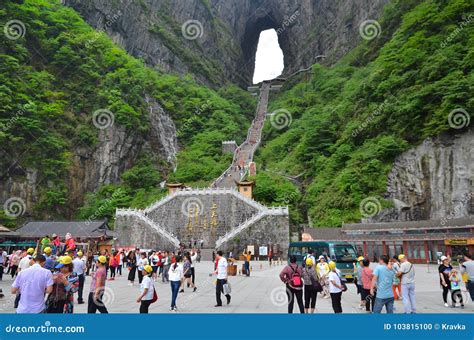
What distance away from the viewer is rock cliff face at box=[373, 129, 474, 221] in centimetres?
2709

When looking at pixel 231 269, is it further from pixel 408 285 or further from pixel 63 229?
pixel 63 229

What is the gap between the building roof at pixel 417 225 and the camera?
2305cm

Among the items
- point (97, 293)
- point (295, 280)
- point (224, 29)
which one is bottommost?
point (97, 293)

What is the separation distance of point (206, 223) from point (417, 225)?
20.4 meters

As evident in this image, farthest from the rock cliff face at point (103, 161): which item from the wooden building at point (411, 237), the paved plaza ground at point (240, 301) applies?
the wooden building at point (411, 237)

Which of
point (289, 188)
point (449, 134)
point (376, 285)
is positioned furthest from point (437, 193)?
point (376, 285)

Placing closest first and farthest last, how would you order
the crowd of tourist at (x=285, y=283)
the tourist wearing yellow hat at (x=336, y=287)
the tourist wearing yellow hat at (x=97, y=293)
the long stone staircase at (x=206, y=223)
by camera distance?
1. the crowd of tourist at (x=285, y=283)
2. the tourist wearing yellow hat at (x=97, y=293)
3. the tourist wearing yellow hat at (x=336, y=287)
4. the long stone staircase at (x=206, y=223)

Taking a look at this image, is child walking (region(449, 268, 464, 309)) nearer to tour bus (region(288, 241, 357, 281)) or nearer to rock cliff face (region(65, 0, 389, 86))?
tour bus (region(288, 241, 357, 281))

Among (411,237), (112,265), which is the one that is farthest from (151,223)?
(411,237)

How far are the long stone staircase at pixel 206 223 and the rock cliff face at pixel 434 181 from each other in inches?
398

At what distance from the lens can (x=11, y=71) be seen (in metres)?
40.6

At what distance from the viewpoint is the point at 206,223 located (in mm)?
37375

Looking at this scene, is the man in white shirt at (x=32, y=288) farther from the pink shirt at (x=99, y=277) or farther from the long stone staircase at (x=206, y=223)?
the long stone staircase at (x=206, y=223)

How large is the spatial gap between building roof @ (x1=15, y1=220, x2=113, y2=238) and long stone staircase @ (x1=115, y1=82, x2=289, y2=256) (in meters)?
4.73
